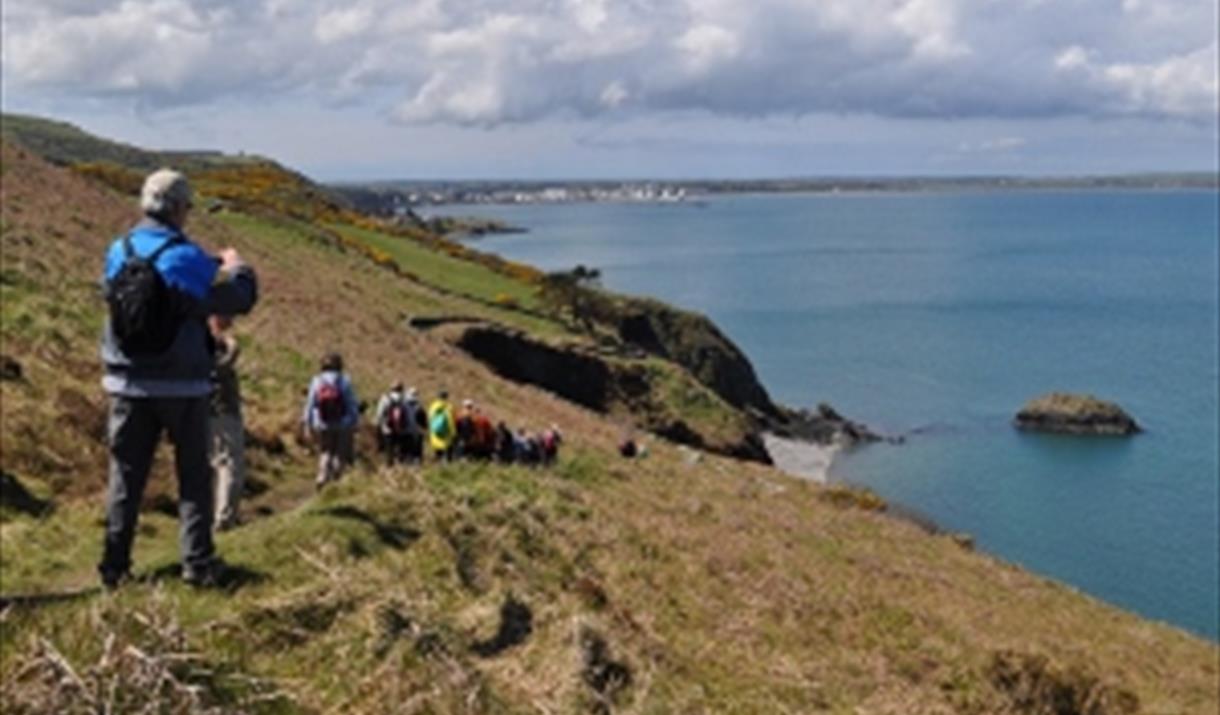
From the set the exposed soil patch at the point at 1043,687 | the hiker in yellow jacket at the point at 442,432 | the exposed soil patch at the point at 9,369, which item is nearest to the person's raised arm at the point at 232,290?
the exposed soil patch at the point at 1043,687

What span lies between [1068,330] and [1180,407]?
40.7 m

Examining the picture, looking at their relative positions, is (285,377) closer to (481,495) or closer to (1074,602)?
(481,495)

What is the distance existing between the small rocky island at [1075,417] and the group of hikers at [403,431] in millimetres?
65884

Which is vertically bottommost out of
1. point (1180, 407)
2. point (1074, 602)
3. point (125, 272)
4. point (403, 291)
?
point (1180, 407)

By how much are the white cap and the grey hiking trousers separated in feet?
4.10

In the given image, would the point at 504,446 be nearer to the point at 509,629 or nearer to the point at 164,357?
the point at 509,629

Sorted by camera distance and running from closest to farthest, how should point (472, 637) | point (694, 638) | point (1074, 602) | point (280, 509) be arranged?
1. point (472, 637)
2. point (694, 638)
3. point (280, 509)
4. point (1074, 602)

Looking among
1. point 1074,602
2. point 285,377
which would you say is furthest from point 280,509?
point 1074,602

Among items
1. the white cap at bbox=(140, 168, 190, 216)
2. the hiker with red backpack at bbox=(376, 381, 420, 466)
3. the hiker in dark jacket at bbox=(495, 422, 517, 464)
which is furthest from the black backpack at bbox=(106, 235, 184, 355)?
the hiker in dark jacket at bbox=(495, 422, 517, 464)

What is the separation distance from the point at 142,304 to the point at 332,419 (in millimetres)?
7991

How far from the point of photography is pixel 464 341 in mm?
55594

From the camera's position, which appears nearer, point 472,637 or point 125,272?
point 125,272

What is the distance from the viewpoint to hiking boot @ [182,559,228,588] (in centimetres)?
877

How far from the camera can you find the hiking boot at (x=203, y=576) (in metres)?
8.77
